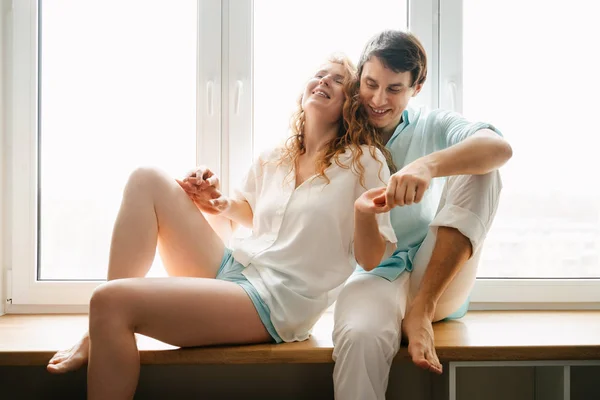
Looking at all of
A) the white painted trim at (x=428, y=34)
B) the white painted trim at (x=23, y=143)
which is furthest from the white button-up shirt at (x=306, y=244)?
the white painted trim at (x=23, y=143)

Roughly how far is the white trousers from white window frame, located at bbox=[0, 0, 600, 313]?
565 millimetres

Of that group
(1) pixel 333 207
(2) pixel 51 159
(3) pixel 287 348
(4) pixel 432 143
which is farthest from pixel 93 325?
(4) pixel 432 143

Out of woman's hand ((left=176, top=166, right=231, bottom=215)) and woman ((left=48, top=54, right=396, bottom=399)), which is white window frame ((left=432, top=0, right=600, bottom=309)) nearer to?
woman ((left=48, top=54, right=396, bottom=399))

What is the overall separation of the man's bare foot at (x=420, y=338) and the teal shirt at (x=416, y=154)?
16cm

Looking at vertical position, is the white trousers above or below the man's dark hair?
below

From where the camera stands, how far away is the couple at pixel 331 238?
129 cm

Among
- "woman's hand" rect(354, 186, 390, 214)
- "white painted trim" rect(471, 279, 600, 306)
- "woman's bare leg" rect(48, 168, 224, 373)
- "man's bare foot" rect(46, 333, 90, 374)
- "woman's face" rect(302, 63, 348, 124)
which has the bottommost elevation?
"man's bare foot" rect(46, 333, 90, 374)

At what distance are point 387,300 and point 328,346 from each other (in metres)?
0.18

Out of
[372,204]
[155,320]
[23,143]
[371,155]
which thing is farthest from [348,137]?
[23,143]

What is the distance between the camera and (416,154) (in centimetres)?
162

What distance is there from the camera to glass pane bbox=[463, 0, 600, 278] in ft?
6.43

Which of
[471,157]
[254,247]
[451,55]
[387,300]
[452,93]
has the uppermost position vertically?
[451,55]

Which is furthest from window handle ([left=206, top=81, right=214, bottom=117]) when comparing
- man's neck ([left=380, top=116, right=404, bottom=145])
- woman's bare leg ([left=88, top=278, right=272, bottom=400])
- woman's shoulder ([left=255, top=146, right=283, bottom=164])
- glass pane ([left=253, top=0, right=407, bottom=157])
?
woman's bare leg ([left=88, top=278, right=272, bottom=400])

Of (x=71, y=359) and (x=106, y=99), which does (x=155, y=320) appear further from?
(x=106, y=99)
